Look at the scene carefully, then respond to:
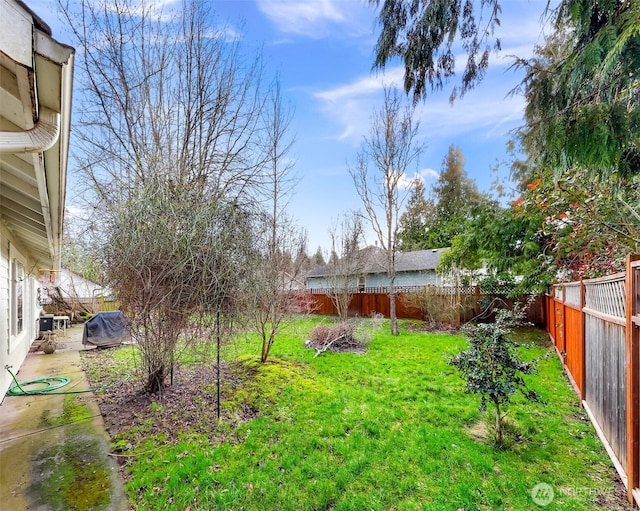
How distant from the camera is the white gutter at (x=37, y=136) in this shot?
172 centimetres

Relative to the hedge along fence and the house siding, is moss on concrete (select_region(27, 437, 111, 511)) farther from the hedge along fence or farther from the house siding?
the hedge along fence

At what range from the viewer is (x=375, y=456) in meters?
3.10

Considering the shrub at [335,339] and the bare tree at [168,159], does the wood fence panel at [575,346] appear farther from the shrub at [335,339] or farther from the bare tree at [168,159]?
the bare tree at [168,159]

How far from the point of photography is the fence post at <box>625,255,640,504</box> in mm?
2176

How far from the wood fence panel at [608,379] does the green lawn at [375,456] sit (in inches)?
11.1

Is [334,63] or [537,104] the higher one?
[334,63]

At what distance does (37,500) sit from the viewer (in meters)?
2.57

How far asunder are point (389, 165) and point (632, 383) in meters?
8.92

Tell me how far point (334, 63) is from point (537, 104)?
5.33 m

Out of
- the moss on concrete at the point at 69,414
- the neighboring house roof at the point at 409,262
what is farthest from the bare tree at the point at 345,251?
the moss on concrete at the point at 69,414

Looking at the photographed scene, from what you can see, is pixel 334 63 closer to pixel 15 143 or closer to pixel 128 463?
pixel 15 143

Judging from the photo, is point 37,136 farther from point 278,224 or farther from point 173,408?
point 278,224

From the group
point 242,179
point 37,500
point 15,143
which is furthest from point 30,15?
point 242,179

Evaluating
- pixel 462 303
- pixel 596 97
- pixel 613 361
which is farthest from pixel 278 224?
pixel 462 303
